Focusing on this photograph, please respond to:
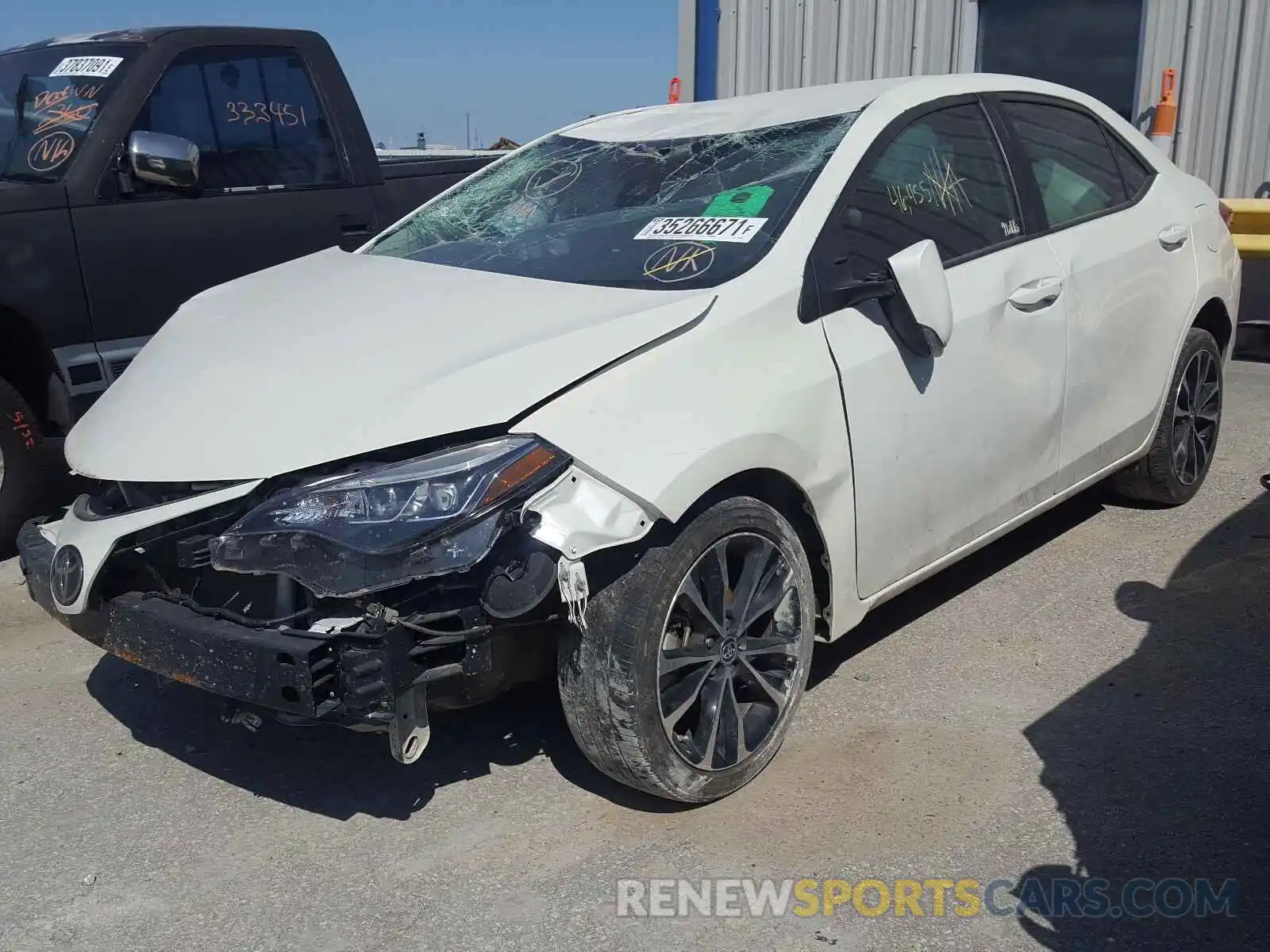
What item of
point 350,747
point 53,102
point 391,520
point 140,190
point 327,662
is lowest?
point 350,747

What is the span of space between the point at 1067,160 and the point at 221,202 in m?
3.37

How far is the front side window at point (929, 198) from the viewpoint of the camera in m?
3.54

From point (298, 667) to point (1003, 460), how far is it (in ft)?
7.56

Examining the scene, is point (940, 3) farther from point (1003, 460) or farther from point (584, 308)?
point (584, 308)

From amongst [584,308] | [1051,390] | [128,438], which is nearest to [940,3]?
[1051,390]

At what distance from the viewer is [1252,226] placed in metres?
8.15

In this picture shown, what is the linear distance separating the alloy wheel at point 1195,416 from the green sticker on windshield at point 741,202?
2.26 meters

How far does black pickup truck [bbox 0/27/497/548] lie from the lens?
4836 mm

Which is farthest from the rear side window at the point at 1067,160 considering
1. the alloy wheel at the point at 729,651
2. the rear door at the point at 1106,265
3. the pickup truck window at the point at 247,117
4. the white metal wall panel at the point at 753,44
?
the white metal wall panel at the point at 753,44

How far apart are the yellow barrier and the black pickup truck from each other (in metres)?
5.38

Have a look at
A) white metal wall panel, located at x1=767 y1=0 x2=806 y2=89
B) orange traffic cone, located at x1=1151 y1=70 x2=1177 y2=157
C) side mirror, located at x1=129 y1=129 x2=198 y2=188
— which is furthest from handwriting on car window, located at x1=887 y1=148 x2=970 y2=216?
white metal wall panel, located at x1=767 y1=0 x2=806 y2=89

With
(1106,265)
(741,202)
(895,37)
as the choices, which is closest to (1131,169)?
(1106,265)

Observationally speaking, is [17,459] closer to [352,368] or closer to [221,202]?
[221,202]

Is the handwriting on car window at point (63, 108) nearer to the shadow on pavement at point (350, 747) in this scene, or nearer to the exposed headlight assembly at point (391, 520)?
the shadow on pavement at point (350, 747)
